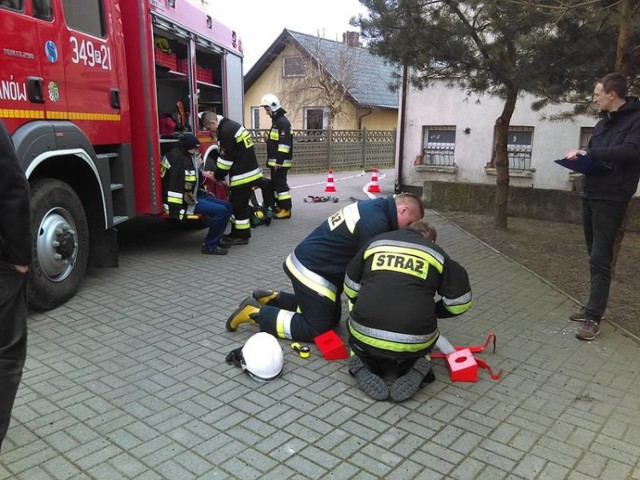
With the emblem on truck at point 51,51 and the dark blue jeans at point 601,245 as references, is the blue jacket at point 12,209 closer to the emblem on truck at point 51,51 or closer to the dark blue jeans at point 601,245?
the emblem on truck at point 51,51

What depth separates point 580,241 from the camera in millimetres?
7828

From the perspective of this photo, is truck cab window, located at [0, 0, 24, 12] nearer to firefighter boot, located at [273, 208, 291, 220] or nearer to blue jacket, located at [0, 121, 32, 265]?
blue jacket, located at [0, 121, 32, 265]

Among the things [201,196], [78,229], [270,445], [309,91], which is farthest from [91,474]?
[309,91]

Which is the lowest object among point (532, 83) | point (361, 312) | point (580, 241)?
point (580, 241)

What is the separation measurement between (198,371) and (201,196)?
3837 mm

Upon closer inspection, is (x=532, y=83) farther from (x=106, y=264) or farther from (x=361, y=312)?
(x=106, y=264)

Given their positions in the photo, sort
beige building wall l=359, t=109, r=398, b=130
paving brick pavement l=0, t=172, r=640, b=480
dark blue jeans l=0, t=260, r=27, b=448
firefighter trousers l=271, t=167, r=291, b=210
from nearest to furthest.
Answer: dark blue jeans l=0, t=260, r=27, b=448, paving brick pavement l=0, t=172, r=640, b=480, firefighter trousers l=271, t=167, r=291, b=210, beige building wall l=359, t=109, r=398, b=130

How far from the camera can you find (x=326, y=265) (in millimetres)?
3914

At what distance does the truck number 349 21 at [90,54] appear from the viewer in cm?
471

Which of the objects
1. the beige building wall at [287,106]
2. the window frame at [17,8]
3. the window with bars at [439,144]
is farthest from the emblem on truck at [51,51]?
the beige building wall at [287,106]

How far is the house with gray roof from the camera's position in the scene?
25250mm

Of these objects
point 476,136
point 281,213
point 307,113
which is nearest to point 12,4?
point 281,213

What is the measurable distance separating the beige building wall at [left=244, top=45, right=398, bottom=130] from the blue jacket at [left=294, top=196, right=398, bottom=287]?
895 inches

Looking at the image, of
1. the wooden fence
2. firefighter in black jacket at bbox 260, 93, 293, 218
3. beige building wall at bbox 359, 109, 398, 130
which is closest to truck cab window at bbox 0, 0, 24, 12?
firefighter in black jacket at bbox 260, 93, 293, 218
